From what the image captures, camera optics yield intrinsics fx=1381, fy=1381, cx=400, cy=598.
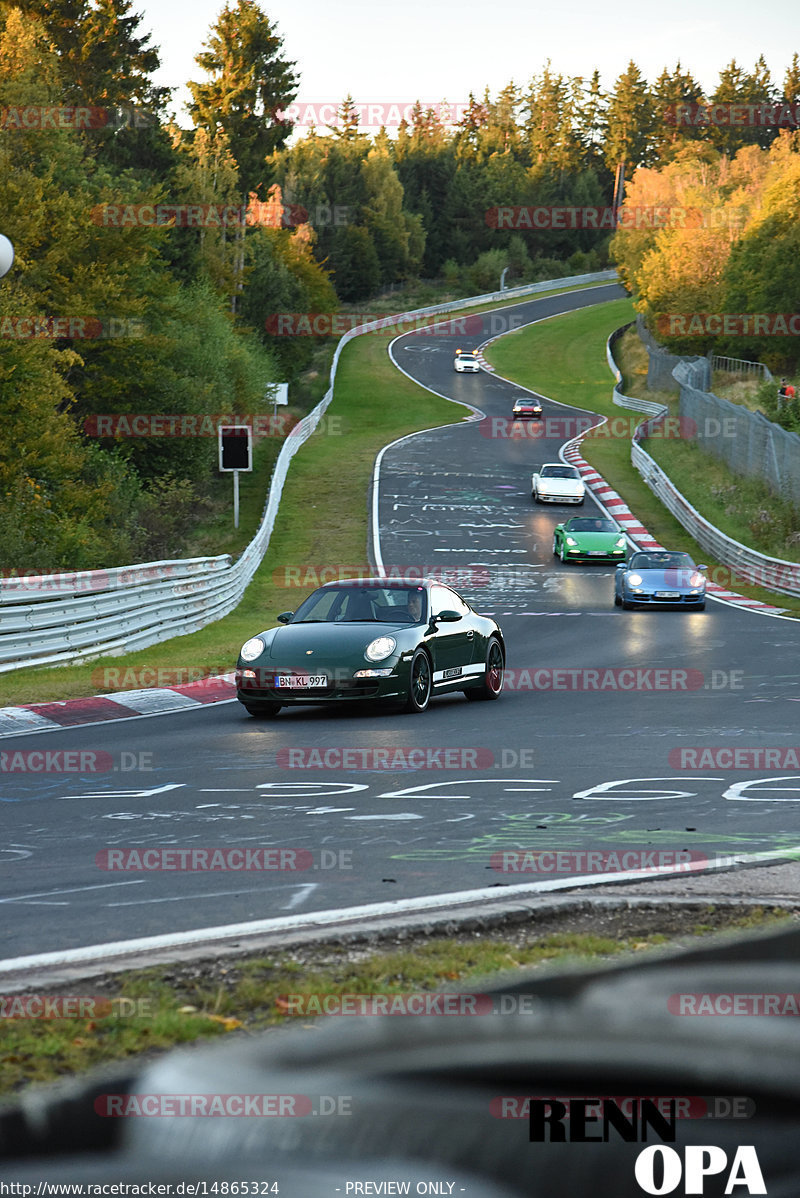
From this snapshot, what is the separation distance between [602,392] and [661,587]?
57.0 metres

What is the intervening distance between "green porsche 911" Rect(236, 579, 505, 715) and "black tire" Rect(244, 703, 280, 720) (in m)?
0.01

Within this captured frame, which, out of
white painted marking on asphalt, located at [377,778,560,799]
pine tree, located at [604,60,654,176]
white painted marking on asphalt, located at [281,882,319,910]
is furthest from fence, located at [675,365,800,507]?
pine tree, located at [604,60,654,176]

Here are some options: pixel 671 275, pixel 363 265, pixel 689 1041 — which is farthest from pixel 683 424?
pixel 363 265

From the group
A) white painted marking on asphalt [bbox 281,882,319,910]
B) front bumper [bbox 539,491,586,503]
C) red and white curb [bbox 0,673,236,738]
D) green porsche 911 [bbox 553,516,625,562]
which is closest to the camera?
white painted marking on asphalt [bbox 281,882,319,910]

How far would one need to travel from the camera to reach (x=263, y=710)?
14.6 metres

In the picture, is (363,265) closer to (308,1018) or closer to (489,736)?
(489,736)

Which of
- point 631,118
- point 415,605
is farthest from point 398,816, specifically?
point 631,118

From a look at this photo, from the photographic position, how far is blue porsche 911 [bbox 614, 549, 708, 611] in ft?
95.1

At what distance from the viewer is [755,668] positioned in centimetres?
1923

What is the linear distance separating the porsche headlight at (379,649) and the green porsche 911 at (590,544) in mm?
23455

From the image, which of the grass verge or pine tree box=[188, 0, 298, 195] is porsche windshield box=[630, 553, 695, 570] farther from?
pine tree box=[188, 0, 298, 195]

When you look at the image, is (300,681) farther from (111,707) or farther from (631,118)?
(631,118)

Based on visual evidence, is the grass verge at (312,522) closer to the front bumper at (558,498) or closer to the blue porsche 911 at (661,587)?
the front bumper at (558,498)

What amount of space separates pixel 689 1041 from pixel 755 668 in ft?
50.4
